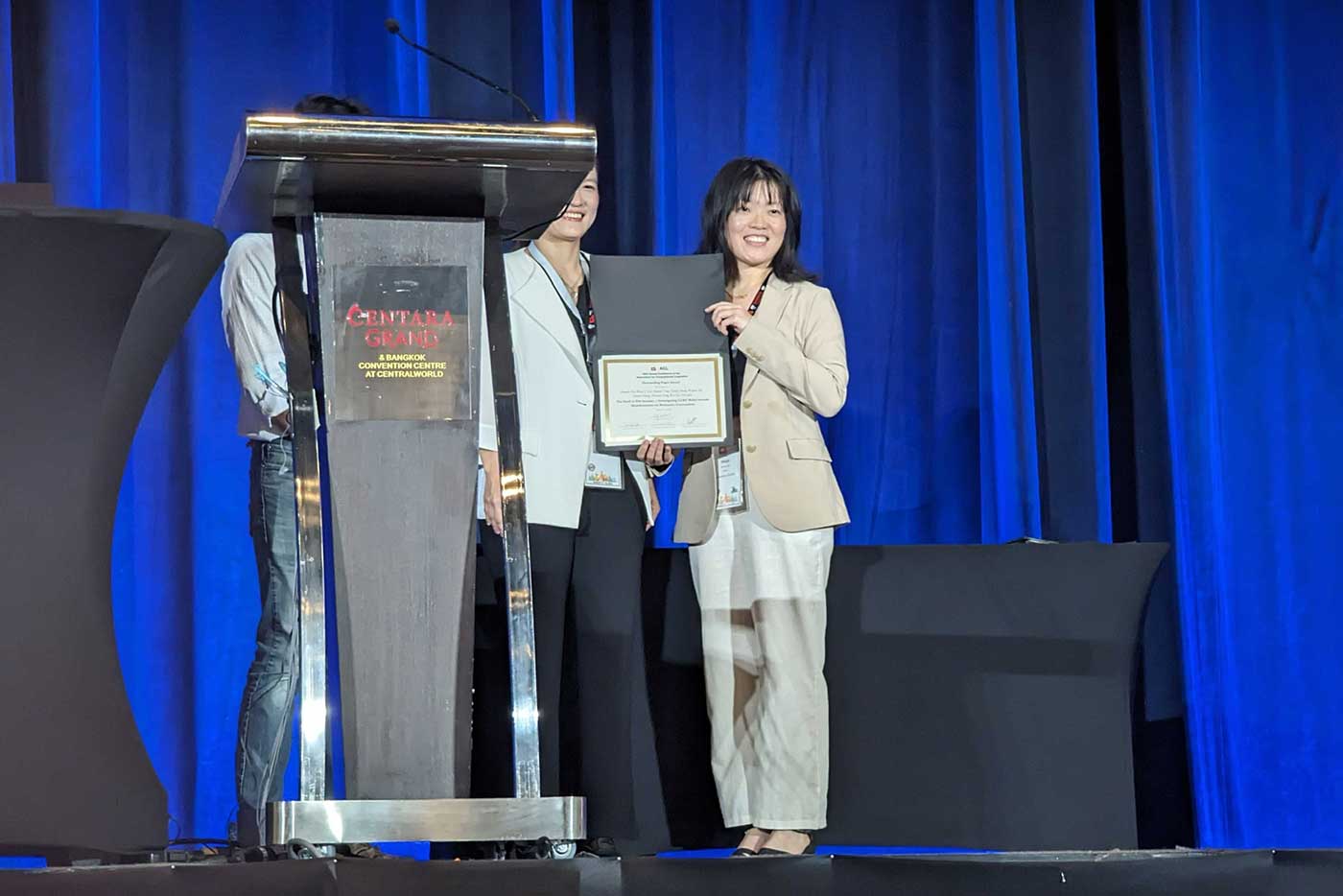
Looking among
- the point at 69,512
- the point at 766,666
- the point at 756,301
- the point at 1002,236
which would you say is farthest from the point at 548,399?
the point at 1002,236

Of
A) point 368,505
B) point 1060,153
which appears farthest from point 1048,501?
point 368,505

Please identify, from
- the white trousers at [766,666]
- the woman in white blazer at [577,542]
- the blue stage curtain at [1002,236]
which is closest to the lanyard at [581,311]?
the woman in white blazer at [577,542]

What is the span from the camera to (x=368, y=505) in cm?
186

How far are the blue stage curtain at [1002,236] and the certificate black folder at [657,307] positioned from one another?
0.71 m

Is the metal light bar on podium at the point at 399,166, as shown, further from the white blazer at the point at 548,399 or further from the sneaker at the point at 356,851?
the sneaker at the point at 356,851

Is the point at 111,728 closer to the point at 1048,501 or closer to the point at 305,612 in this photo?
the point at 305,612

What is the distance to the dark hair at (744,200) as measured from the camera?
287 cm

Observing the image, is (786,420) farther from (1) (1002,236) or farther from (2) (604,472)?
(1) (1002,236)

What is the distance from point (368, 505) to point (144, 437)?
5.11ft

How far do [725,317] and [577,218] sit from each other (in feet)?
1.06

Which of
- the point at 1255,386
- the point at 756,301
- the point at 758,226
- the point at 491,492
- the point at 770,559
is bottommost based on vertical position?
the point at 770,559

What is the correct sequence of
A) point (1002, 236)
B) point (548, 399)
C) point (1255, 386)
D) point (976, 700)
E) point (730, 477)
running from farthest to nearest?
point (1255, 386) < point (1002, 236) < point (976, 700) < point (730, 477) < point (548, 399)

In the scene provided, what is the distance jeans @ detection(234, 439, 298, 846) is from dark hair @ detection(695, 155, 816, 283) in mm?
873

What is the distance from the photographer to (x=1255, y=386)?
3.62m
